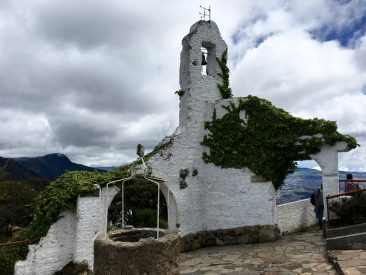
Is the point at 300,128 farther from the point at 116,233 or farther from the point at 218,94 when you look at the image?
the point at 116,233

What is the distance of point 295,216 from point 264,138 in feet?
11.6

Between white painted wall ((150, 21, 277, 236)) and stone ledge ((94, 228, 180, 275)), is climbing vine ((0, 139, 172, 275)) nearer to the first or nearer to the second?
white painted wall ((150, 21, 277, 236))

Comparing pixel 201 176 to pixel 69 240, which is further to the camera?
pixel 201 176

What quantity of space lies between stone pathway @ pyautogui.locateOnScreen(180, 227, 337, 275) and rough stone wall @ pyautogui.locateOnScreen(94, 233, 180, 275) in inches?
128

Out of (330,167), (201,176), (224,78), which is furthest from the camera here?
(224,78)

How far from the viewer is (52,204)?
8.95 metres

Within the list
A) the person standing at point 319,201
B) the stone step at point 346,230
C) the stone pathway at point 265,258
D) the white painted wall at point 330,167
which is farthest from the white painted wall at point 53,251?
the person standing at point 319,201

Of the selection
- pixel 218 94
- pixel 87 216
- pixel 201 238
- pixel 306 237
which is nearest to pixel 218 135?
pixel 218 94

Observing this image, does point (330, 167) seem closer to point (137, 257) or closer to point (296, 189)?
point (137, 257)

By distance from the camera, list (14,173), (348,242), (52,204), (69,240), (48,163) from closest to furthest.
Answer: (348,242) → (52,204) → (69,240) → (14,173) → (48,163)

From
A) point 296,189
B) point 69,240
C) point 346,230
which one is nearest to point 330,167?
point 346,230

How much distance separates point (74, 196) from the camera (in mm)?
9086

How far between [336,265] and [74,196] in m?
6.51

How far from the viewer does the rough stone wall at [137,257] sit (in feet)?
15.8
